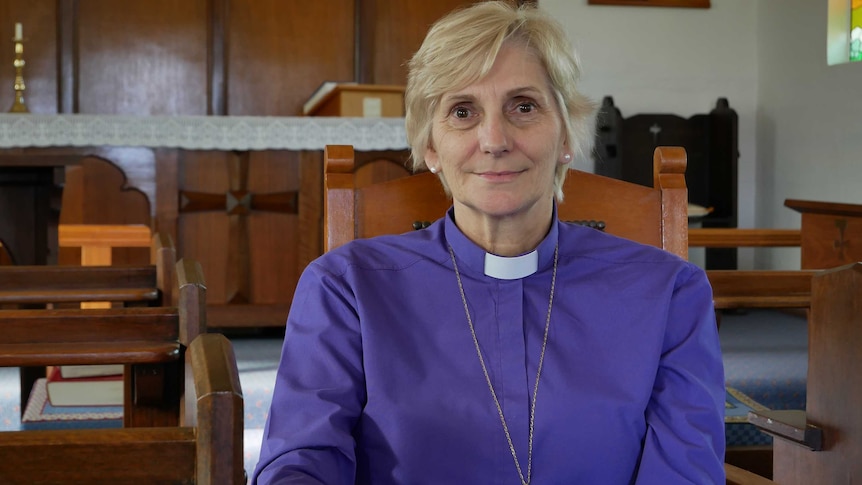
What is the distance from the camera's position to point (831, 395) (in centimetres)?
176

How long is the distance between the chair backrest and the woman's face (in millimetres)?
394

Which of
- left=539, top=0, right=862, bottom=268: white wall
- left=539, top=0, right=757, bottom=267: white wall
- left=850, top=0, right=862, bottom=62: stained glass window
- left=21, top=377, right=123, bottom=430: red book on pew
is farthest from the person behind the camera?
left=539, top=0, right=757, bottom=267: white wall

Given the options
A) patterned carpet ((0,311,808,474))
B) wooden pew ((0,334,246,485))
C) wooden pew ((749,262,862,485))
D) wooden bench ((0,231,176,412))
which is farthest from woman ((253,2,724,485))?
patterned carpet ((0,311,808,474))

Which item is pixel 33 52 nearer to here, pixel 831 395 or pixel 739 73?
pixel 739 73

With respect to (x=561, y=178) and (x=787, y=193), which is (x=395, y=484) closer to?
(x=561, y=178)

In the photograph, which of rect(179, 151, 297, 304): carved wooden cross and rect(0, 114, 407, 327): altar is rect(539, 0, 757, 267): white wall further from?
rect(179, 151, 297, 304): carved wooden cross

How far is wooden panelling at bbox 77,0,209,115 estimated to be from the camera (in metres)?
7.34

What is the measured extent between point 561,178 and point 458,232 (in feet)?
0.71

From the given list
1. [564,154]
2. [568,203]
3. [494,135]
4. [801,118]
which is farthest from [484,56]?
[801,118]

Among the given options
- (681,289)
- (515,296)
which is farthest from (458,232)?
(681,289)

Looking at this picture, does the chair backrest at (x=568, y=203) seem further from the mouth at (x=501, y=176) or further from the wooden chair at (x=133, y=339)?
the mouth at (x=501, y=176)

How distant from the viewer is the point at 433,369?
1517mm

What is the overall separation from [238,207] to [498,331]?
3861 mm

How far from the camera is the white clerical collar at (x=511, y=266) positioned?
1600 millimetres
